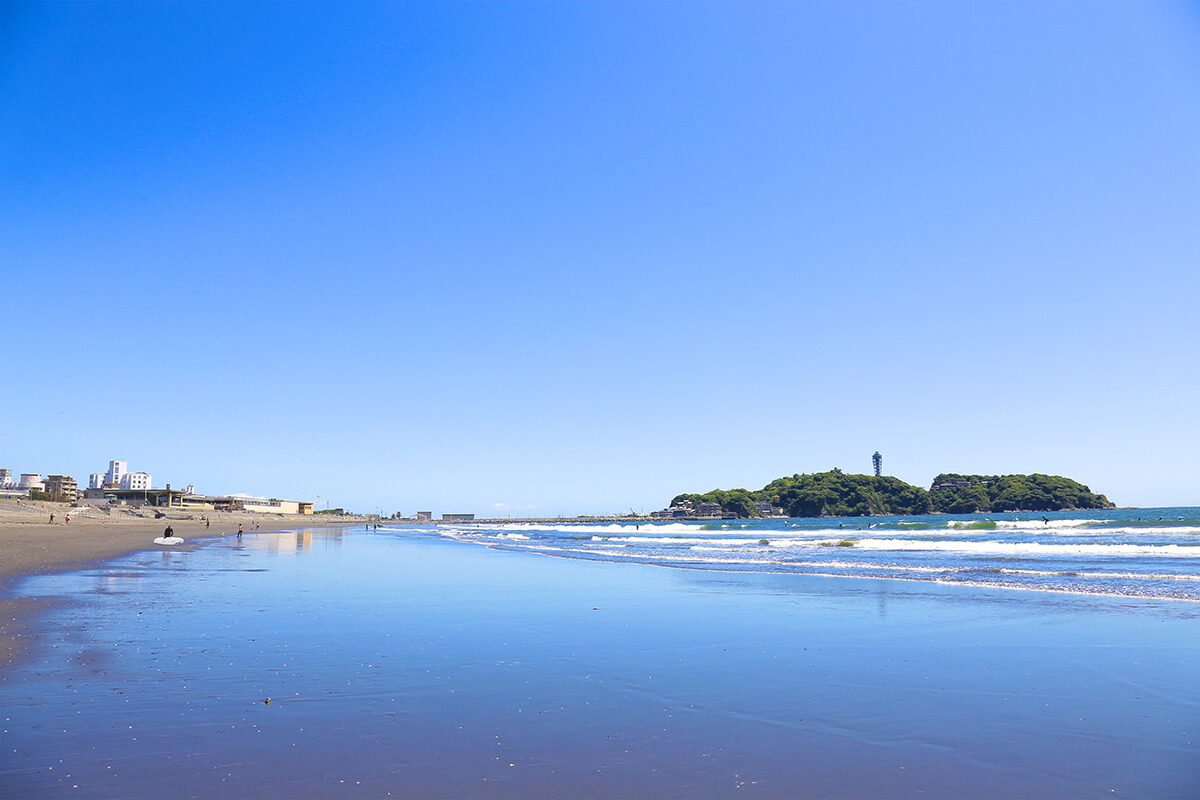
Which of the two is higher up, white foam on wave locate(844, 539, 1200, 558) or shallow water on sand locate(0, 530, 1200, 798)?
shallow water on sand locate(0, 530, 1200, 798)

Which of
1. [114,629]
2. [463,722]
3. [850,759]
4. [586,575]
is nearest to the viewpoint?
[850,759]

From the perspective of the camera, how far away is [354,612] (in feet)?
52.3

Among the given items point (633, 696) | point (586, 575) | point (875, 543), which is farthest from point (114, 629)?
point (875, 543)

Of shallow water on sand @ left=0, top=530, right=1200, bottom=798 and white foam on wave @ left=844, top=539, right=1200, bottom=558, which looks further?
white foam on wave @ left=844, top=539, right=1200, bottom=558

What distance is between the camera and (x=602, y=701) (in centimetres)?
870

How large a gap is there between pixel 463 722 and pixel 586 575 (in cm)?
2069

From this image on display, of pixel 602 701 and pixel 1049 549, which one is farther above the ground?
pixel 602 701

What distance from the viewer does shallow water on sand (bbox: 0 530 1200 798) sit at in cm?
610

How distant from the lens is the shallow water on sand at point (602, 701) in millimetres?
6096

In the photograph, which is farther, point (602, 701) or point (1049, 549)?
point (1049, 549)

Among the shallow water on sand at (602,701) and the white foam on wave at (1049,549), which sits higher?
the shallow water on sand at (602,701)

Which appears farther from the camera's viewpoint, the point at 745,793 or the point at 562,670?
the point at 562,670

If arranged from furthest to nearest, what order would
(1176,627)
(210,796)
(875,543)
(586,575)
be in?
(875,543)
(586,575)
(1176,627)
(210,796)

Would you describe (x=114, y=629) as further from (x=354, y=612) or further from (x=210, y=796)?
(x=210, y=796)
